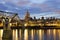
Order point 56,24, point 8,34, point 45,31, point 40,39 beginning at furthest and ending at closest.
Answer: point 40,39 → point 45,31 → point 56,24 → point 8,34

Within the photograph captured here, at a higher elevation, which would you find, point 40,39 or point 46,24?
point 46,24

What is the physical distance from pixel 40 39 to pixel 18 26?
17.4 meters

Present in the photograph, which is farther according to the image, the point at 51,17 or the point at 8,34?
the point at 51,17

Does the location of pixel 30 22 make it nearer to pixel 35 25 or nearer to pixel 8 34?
pixel 35 25

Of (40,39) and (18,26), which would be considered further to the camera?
(40,39)

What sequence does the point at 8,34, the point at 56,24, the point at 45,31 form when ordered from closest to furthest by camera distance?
the point at 8,34
the point at 56,24
the point at 45,31

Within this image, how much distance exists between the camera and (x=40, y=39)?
227 ft

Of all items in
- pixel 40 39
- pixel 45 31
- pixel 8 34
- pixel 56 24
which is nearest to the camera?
pixel 8 34

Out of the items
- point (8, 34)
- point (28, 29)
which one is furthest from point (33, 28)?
→ point (8, 34)

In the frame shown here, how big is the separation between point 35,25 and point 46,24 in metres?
2.58

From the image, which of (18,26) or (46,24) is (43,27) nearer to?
(46,24)

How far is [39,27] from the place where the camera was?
5225 cm

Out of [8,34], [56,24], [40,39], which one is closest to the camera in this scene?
[8,34]

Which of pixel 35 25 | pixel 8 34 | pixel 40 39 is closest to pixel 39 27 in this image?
pixel 35 25
